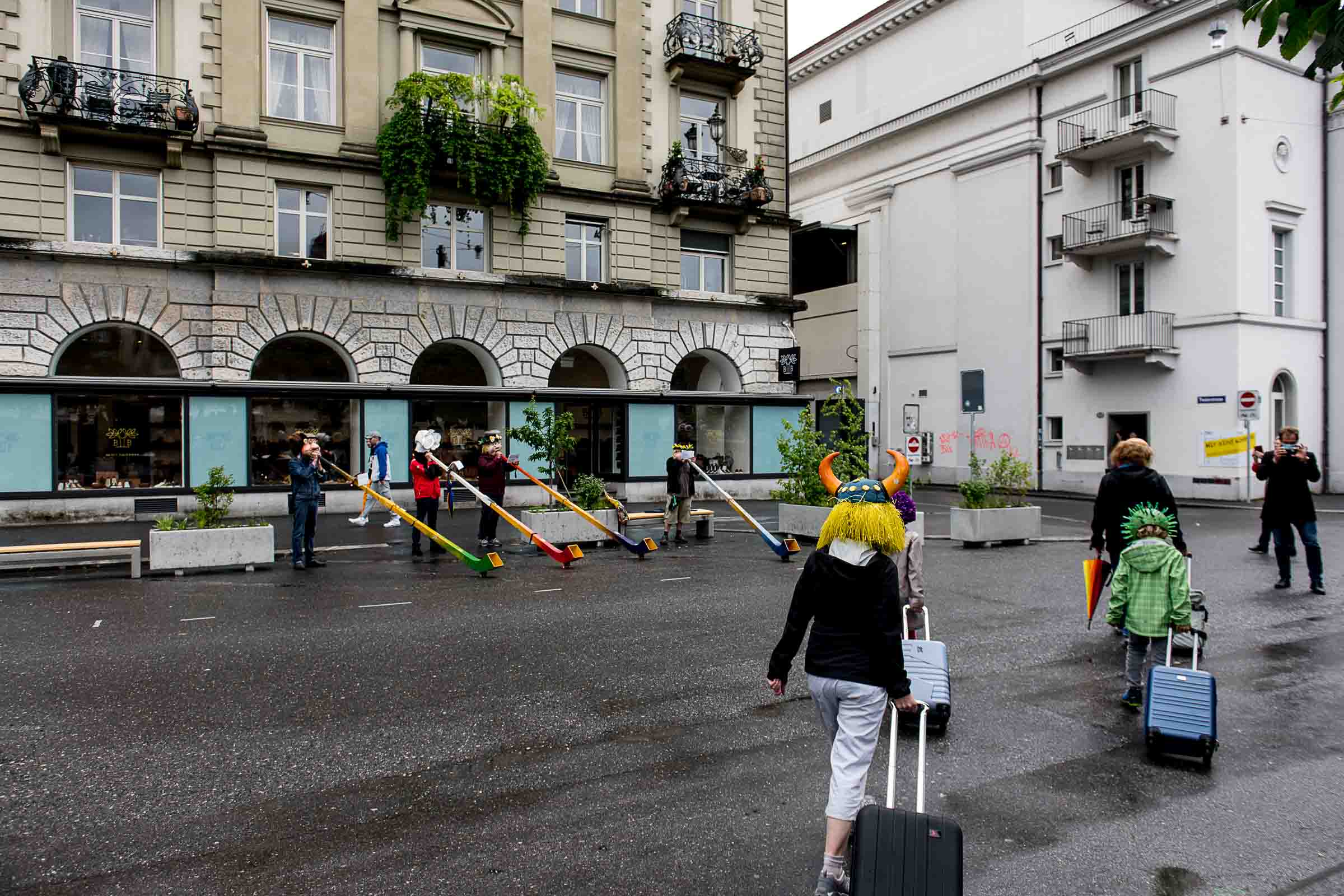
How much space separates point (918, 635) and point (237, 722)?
19.1 feet

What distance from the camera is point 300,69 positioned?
71.4ft

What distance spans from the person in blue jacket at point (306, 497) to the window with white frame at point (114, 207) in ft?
34.4

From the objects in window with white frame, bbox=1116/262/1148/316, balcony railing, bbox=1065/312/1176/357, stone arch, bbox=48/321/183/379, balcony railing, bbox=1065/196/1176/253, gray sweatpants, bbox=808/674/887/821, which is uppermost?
balcony railing, bbox=1065/196/1176/253

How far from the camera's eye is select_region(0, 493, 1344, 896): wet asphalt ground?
4141mm

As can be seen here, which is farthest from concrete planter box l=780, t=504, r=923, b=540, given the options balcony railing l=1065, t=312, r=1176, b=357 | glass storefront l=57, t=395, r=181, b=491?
balcony railing l=1065, t=312, r=1176, b=357

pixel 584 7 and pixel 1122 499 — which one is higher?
pixel 584 7

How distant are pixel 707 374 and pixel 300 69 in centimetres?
1370

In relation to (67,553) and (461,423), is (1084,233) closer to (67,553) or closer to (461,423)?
(461,423)

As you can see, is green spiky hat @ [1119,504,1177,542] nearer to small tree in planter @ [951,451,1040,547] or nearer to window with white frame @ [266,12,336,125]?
small tree in planter @ [951,451,1040,547]

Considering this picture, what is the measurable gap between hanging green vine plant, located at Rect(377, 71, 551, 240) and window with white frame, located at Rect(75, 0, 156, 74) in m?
5.30

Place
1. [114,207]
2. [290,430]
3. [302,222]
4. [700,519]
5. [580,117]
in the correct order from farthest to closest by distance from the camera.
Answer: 1. [580,117]
2. [302,222]
3. [290,430]
4. [114,207]
5. [700,519]

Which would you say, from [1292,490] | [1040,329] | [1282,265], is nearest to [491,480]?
[1292,490]

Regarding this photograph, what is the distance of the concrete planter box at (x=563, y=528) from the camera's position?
50.6 ft

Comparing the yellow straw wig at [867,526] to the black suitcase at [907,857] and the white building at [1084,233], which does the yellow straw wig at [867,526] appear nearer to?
the black suitcase at [907,857]
